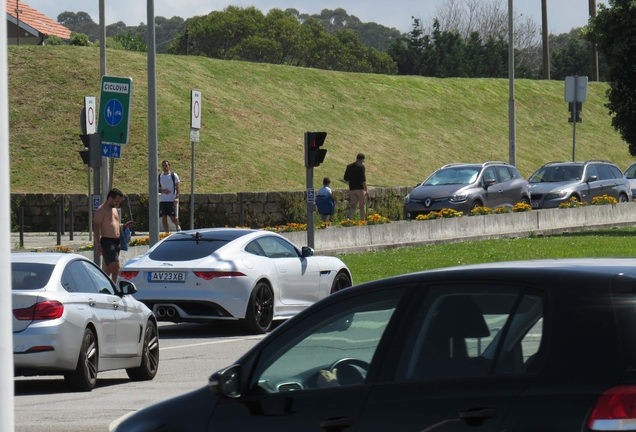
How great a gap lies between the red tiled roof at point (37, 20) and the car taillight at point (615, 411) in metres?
66.8

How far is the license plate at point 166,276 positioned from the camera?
14.2 meters

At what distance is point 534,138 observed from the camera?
62.1m

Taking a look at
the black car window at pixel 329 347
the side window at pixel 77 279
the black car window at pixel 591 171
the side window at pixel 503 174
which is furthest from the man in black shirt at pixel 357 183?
the black car window at pixel 329 347

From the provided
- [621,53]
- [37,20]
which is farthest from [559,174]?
[37,20]

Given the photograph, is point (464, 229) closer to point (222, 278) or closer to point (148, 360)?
point (222, 278)

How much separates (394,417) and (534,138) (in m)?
59.3

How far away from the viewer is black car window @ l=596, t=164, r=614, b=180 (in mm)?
34062

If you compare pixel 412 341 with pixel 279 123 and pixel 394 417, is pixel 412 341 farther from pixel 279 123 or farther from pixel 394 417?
pixel 279 123

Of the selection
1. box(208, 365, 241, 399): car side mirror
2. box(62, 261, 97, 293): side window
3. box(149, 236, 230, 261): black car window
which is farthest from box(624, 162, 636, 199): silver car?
box(208, 365, 241, 399): car side mirror

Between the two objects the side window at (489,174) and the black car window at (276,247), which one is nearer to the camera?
the black car window at (276,247)

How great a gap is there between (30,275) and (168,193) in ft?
57.0

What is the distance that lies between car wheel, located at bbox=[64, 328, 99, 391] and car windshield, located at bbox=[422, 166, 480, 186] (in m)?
21.0

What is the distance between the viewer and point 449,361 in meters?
4.16

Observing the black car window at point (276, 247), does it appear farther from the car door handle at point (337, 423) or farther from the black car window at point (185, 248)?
the car door handle at point (337, 423)
